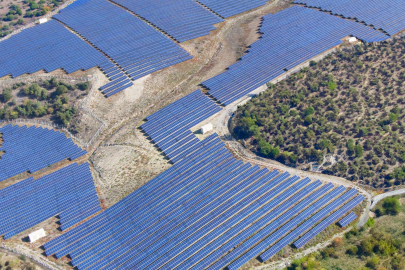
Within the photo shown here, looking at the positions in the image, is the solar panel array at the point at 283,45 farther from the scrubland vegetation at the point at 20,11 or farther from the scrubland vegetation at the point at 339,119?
the scrubland vegetation at the point at 20,11

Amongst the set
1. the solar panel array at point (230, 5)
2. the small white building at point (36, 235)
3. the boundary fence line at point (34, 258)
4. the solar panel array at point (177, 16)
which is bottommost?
the boundary fence line at point (34, 258)

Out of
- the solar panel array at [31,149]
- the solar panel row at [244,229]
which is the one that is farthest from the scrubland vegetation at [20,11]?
the solar panel row at [244,229]

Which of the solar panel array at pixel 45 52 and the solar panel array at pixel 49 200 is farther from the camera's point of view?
the solar panel array at pixel 45 52

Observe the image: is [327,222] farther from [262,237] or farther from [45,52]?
[45,52]

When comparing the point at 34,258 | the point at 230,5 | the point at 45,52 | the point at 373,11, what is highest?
the point at 373,11

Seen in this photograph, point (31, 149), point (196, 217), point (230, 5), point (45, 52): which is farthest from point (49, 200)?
point (230, 5)

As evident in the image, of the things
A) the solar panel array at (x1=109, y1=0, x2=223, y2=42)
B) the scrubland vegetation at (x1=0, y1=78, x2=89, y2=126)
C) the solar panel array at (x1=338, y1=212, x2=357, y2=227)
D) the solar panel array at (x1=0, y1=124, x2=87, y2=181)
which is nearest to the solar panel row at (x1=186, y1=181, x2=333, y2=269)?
the solar panel array at (x1=338, y1=212, x2=357, y2=227)

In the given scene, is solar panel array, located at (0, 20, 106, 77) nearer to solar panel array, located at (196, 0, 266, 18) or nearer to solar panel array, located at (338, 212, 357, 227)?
solar panel array, located at (196, 0, 266, 18)

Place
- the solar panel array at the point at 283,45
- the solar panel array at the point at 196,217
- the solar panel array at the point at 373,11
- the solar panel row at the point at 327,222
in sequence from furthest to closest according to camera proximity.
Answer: the solar panel array at the point at 373,11 < the solar panel array at the point at 283,45 < the solar panel row at the point at 327,222 < the solar panel array at the point at 196,217
